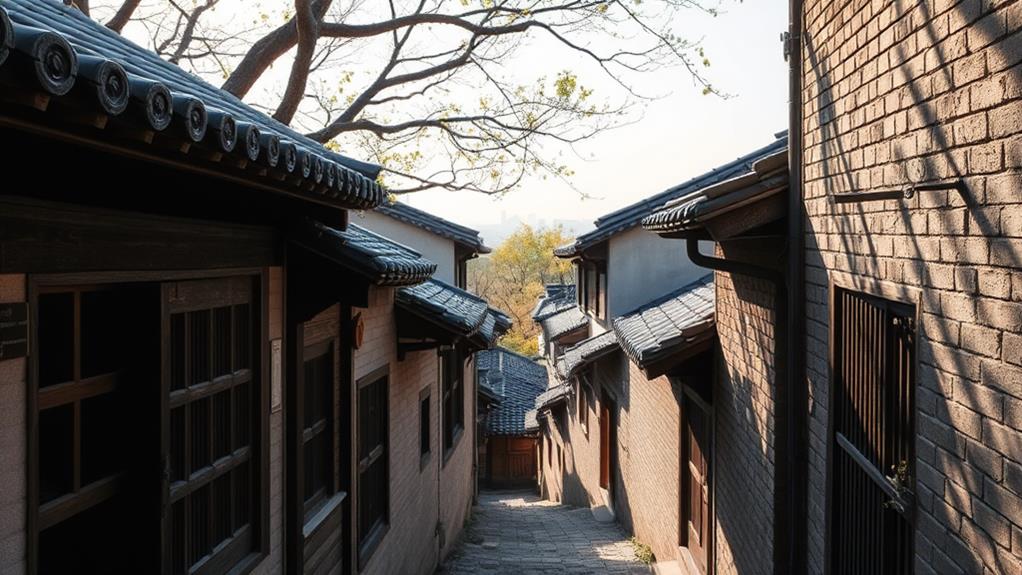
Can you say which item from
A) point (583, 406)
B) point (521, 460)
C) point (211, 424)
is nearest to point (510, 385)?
point (521, 460)

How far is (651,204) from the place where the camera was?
52.9ft

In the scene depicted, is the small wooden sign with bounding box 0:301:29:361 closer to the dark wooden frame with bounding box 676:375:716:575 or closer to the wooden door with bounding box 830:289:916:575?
the wooden door with bounding box 830:289:916:575

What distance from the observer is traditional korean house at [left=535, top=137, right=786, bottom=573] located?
8.62 meters

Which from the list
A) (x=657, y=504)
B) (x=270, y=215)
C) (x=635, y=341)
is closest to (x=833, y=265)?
(x=270, y=215)

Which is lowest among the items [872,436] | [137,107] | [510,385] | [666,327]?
[510,385]

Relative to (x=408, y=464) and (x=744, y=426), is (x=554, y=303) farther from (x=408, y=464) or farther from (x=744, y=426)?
(x=744, y=426)

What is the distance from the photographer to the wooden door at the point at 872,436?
3924 mm

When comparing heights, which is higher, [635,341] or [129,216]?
[129,216]

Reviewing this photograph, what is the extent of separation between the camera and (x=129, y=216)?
3.66m

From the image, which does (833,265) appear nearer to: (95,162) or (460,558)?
(95,162)

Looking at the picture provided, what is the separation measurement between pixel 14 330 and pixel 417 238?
54.5 ft

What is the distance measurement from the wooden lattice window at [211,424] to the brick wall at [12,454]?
0.95 meters

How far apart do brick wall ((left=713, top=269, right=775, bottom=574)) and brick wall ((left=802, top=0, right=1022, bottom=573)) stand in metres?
1.80

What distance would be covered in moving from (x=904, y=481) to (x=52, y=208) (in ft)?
11.8
